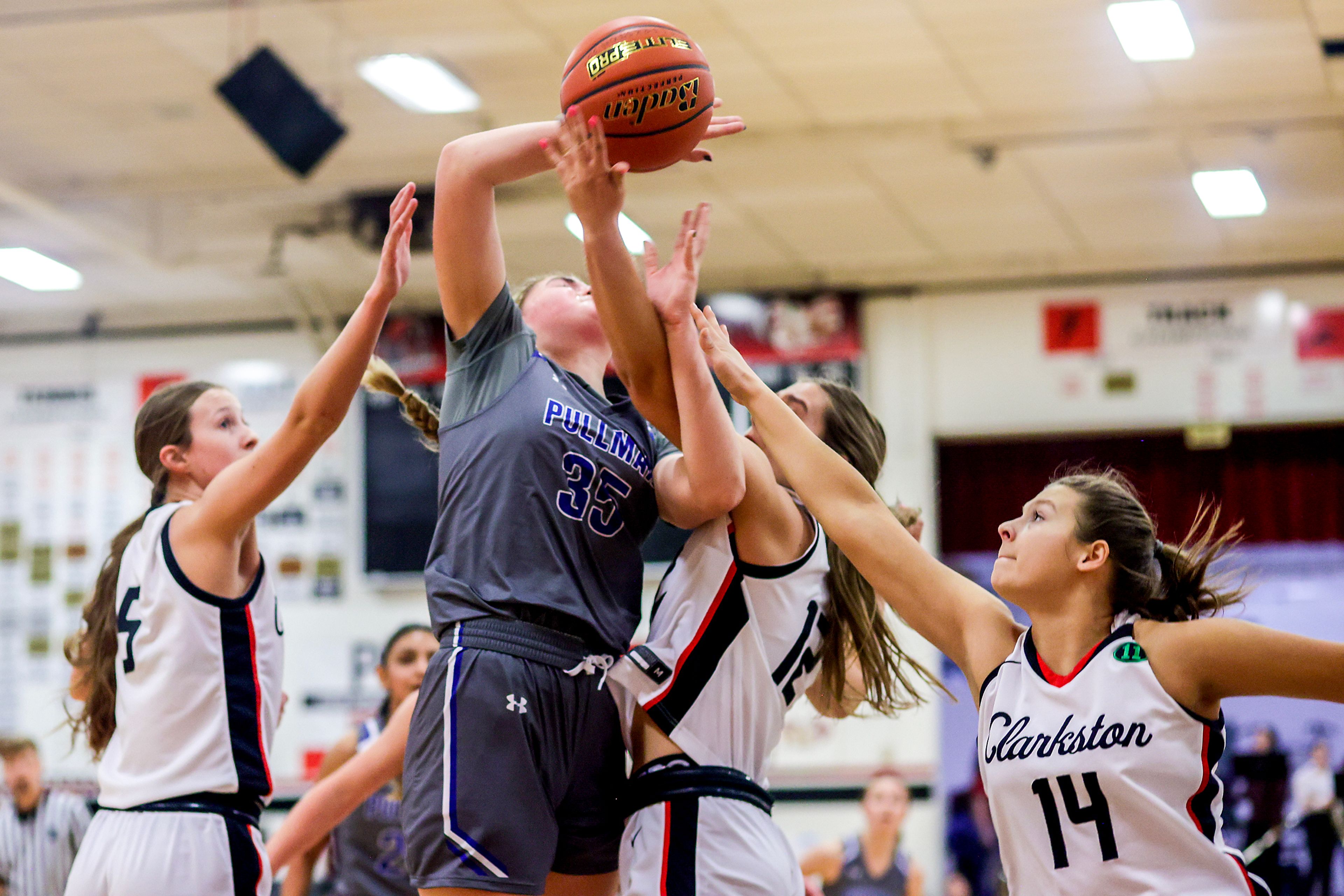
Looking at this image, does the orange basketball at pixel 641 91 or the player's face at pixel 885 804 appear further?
the player's face at pixel 885 804

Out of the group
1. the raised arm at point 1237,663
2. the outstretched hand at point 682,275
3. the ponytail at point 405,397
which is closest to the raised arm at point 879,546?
the outstretched hand at point 682,275

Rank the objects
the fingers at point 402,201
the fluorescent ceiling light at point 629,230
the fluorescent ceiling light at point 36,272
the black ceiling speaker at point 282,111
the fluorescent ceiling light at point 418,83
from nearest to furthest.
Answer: the fingers at point 402,201 → the black ceiling speaker at point 282,111 → the fluorescent ceiling light at point 418,83 → the fluorescent ceiling light at point 629,230 → the fluorescent ceiling light at point 36,272

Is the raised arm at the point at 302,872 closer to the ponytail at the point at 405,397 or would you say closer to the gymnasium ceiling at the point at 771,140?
the ponytail at the point at 405,397

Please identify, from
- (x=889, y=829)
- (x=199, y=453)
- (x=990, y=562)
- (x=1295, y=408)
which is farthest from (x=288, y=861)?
(x=1295, y=408)

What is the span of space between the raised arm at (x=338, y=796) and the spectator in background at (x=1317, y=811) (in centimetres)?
686

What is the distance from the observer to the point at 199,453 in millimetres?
3418

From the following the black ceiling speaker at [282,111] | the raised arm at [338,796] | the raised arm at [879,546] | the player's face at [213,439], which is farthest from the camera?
the black ceiling speaker at [282,111]

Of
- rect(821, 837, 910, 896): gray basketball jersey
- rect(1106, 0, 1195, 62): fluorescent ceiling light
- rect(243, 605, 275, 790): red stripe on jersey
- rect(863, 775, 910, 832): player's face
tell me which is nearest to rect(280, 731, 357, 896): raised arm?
rect(243, 605, 275, 790): red stripe on jersey

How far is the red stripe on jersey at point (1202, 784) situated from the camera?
8.11 feet

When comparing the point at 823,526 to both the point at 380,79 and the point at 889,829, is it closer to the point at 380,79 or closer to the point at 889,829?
the point at 380,79

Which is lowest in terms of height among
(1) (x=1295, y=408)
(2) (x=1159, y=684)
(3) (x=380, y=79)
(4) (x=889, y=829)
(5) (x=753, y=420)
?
(4) (x=889, y=829)

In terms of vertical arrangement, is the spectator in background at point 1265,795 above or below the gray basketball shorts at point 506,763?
below

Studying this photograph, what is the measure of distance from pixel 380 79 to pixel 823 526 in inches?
202

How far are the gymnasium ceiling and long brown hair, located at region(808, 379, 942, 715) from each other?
3.78 m
